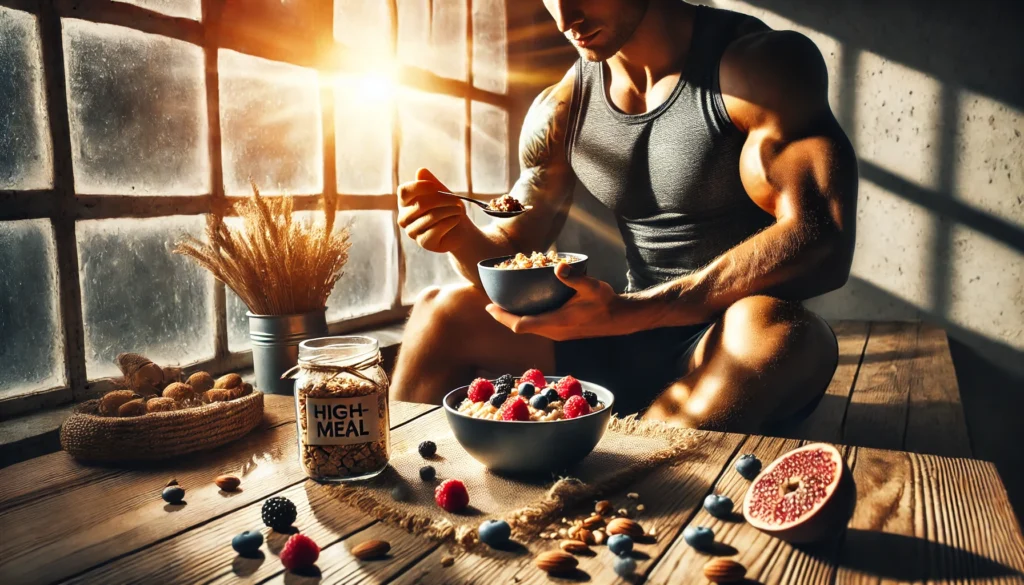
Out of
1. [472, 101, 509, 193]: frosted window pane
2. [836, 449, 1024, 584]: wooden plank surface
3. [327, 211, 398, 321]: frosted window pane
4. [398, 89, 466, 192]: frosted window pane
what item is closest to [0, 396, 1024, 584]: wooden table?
[836, 449, 1024, 584]: wooden plank surface

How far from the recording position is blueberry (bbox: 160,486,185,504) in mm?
976

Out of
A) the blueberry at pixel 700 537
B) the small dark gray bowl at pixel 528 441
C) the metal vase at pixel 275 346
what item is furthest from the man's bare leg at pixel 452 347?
the blueberry at pixel 700 537

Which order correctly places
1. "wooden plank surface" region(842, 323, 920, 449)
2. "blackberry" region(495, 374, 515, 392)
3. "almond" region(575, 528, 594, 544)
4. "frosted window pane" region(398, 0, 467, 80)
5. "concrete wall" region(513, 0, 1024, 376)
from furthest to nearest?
1. "concrete wall" region(513, 0, 1024, 376)
2. "frosted window pane" region(398, 0, 467, 80)
3. "wooden plank surface" region(842, 323, 920, 449)
4. "blackberry" region(495, 374, 515, 392)
5. "almond" region(575, 528, 594, 544)

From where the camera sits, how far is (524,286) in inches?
54.7

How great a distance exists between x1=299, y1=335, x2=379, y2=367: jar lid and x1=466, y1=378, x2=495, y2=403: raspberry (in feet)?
0.56

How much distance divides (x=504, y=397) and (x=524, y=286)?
12.5 inches

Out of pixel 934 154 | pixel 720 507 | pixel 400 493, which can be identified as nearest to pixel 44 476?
pixel 400 493

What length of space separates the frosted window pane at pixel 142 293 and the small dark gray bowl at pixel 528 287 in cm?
93

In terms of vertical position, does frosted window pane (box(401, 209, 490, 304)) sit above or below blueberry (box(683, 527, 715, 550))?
above

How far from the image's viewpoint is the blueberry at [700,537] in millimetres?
828

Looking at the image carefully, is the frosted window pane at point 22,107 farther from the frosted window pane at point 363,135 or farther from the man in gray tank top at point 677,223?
the frosted window pane at point 363,135

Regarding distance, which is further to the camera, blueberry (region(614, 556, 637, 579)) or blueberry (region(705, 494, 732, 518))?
blueberry (region(705, 494, 732, 518))

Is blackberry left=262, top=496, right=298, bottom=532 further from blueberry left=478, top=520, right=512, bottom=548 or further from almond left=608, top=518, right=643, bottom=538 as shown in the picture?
almond left=608, top=518, right=643, bottom=538

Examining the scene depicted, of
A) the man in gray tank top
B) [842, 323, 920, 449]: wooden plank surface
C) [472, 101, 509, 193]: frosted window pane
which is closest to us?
the man in gray tank top
